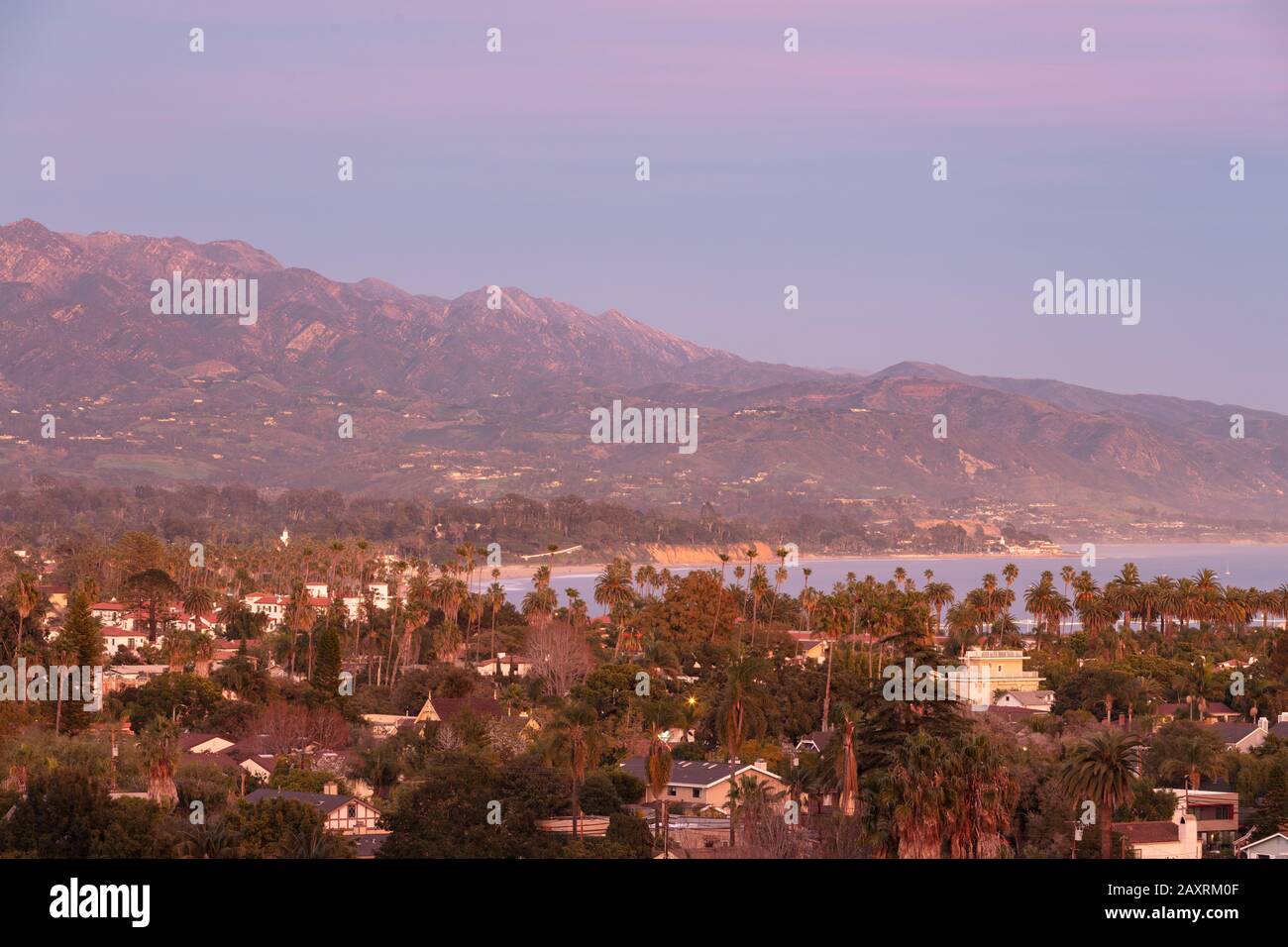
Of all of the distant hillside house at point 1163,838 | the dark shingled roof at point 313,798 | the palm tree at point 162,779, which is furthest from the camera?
the dark shingled roof at point 313,798

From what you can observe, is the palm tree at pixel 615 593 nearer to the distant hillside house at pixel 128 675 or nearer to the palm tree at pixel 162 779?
the distant hillside house at pixel 128 675

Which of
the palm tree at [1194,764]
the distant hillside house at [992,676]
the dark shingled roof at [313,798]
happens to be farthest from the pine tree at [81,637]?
the palm tree at [1194,764]

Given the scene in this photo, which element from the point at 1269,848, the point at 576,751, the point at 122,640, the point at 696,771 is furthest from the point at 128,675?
the point at 1269,848

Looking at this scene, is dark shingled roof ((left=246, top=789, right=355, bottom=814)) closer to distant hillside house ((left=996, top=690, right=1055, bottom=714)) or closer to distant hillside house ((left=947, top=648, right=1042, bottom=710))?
distant hillside house ((left=947, top=648, right=1042, bottom=710))

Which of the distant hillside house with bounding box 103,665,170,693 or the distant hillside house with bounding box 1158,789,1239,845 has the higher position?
the distant hillside house with bounding box 103,665,170,693

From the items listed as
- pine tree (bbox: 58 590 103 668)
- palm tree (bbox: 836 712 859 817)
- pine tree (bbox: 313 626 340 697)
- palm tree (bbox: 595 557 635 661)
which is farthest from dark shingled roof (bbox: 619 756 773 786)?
palm tree (bbox: 595 557 635 661)

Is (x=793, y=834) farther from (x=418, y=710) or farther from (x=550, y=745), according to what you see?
(x=418, y=710)

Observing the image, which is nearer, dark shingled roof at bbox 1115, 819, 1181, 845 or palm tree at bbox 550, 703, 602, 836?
dark shingled roof at bbox 1115, 819, 1181, 845

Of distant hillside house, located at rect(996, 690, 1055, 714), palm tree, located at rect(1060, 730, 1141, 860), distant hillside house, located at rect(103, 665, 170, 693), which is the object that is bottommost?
distant hillside house, located at rect(996, 690, 1055, 714)
